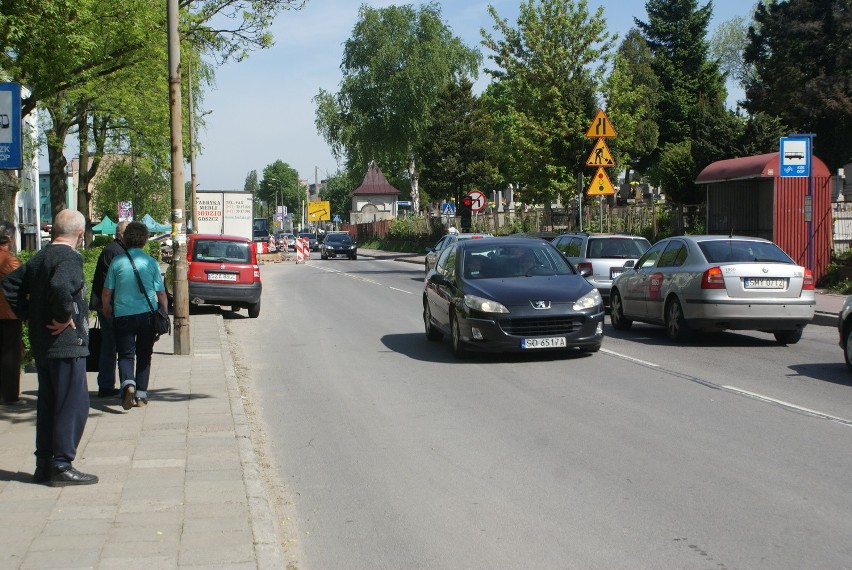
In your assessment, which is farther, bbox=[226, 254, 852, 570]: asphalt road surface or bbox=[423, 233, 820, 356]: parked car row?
bbox=[423, 233, 820, 356]: parked car row

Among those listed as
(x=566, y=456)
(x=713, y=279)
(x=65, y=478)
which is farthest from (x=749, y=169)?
(x=65, y=478)

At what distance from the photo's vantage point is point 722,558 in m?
5.32

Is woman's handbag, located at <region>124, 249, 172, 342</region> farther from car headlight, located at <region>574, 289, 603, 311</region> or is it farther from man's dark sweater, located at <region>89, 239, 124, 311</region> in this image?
car headlight, located at <region>574, 289, 603, 311</region>

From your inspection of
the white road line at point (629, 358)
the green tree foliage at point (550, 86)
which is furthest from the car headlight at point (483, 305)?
the green tree foliage at point (550, 86)

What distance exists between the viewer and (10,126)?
9.13 meters

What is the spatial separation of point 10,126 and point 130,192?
2678 inches

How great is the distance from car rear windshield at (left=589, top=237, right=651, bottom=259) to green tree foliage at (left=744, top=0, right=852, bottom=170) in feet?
103

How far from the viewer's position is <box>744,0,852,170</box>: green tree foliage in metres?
49.5

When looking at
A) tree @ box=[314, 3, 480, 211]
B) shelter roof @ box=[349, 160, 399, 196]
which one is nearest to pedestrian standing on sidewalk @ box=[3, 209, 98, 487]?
tree @ box=[314, 3, 480, 211]

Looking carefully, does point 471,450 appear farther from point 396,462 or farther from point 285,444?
point 285,444

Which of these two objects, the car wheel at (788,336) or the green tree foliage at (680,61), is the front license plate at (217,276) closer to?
the car wheel at (788,336)

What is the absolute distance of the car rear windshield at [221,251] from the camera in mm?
21438

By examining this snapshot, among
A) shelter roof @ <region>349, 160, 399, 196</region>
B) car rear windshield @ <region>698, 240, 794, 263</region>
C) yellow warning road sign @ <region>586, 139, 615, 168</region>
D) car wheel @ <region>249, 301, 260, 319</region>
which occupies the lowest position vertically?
car wheel @ <region>249, 301, 260, 319</region>

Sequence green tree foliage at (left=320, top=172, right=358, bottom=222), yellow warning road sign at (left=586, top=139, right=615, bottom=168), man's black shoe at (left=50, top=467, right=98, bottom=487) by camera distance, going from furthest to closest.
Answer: green tree foliage at (left=320, top=172, right=358, bottom=222), yellow warning road sign at (left=586, top=139, right=615, bottom=168), man's black shoe at (left=50, top=467, right=98, bottom=487)
